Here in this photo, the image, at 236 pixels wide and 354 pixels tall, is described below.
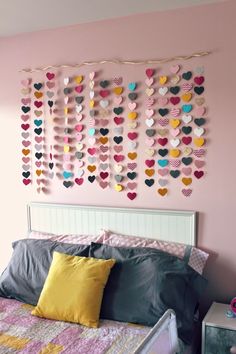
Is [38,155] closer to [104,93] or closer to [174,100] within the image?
[104,93]

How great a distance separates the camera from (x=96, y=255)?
97.3 inches

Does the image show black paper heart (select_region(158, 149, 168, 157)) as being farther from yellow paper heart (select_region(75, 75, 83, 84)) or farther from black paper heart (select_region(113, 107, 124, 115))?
yellow paper heart (select_region(75, 75, 83, 84))

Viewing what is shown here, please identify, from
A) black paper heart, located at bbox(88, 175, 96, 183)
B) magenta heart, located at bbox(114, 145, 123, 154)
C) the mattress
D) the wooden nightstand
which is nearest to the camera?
the mattress

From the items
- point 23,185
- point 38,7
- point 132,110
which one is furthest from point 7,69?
point 132,110

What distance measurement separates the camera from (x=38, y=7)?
2512 mm

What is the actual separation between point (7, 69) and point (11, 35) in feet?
0.88

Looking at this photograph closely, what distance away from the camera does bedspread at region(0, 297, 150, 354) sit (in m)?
1.89

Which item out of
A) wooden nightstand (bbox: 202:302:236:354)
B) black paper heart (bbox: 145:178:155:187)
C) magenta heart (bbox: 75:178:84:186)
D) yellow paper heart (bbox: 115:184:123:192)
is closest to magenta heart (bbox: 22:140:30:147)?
magenta heart (bbox: 75:178:84:186)

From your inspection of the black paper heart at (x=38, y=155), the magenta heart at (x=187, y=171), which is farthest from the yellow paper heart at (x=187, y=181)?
the black paper heart at (x=38, y=155)

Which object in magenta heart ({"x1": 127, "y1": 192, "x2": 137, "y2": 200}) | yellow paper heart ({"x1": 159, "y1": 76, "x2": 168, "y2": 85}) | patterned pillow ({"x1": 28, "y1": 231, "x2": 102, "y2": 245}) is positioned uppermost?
yellow paper heart ({"x1": 159, "y1": 76, "x2": 168, "y2": 85})

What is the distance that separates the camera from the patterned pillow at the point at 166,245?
244cm

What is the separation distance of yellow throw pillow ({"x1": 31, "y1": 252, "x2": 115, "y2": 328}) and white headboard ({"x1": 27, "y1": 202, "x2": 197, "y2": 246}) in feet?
1.39

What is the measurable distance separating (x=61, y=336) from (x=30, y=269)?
64cm

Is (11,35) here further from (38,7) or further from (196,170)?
(196,170)
